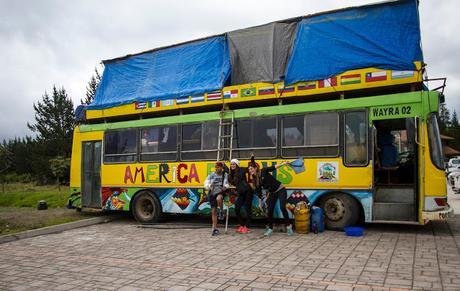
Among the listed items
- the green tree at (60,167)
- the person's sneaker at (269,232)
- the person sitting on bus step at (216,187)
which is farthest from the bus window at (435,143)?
the green tree at (60,167)

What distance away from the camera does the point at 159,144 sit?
12.2 meters

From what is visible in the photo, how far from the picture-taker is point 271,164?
10.4 meters

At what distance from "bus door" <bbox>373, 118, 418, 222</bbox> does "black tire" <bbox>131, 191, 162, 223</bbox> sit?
5.99m

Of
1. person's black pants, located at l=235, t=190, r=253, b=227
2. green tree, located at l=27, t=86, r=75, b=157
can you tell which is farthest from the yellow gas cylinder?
green tree, located at l=27, t=86, r=75, b=157

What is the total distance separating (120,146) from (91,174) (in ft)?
5.03

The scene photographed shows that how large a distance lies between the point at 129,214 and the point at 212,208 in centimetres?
509

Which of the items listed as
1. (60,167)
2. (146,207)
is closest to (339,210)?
(146,207)

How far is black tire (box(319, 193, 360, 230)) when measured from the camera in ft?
31.2

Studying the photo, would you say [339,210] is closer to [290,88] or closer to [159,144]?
[290,88]

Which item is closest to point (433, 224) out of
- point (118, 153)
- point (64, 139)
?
point (118, 153)

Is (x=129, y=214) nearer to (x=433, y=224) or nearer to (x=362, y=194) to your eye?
(x=362, y=194)

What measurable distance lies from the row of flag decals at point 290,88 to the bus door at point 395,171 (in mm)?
1058

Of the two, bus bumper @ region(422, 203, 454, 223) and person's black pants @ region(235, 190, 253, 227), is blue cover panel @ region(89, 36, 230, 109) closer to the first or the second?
person's black pants @ region(235, 190, 253, 227)

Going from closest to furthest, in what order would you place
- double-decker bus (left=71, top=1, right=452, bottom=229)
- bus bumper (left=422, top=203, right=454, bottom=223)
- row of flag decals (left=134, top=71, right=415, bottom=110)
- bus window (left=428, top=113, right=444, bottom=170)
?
bus bumper (left=422, top=203, right=454, bottom=223) → bus window (left=428, top=113, right=444, bottom=170) → double-decker bus (left=71, top=1, right=452, bottom=229) → row of flag decals (left=134, top=71, right=415, bottom=110)
